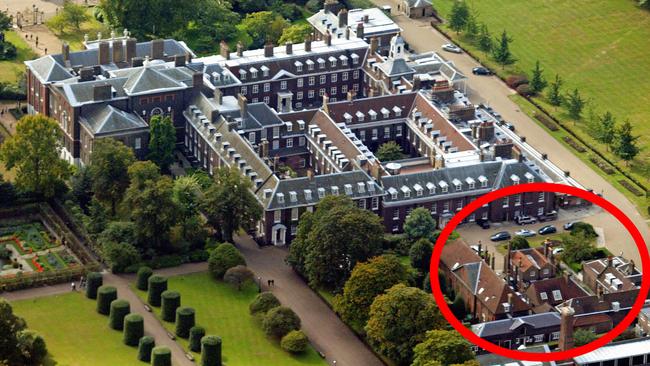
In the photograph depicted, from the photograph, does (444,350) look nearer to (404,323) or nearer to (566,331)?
(404,323)

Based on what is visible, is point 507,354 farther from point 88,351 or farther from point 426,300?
point 88,351

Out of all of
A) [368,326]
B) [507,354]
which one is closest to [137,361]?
[368,326]

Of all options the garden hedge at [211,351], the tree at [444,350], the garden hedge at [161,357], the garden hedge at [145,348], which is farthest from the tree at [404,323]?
the garden hedge at [145,348]

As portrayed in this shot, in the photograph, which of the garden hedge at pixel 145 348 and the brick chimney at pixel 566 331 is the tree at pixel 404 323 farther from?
the garden hedge at pixel 145 348

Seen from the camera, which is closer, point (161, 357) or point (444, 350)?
point (444, 350)

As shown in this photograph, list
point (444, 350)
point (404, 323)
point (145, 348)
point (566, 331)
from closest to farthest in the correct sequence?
1. point (444, 350)
2. point (404, 323)
3. point (145, 348)
4. point (566, 331)

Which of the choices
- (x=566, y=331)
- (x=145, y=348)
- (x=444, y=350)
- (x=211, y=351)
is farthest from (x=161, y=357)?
(x=566, y=331)
